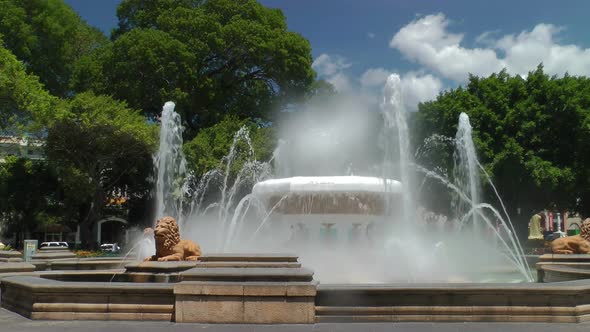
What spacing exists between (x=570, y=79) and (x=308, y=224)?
2420 cm

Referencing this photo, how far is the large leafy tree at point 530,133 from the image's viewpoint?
31.6 metres

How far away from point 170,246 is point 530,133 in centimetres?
2662

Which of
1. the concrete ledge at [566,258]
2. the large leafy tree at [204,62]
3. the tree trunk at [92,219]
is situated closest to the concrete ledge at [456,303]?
the concrete ledge at [566,258]

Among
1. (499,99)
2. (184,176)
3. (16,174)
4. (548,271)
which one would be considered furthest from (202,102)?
(548,271)

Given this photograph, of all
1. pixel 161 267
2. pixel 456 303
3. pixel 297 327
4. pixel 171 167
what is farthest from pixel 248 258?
pixel 171 167

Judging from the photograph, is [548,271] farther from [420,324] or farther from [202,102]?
[202,102]

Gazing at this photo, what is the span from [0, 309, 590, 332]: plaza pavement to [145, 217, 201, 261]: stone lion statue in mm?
3155

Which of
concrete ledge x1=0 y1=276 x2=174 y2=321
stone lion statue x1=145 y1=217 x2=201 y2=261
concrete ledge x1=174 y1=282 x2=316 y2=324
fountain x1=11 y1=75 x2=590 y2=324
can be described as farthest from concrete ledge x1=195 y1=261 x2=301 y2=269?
stone lion statue x1=145 y1=217 x2=201 y2=261

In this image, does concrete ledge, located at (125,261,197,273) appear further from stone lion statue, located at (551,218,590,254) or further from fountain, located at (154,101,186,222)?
fountain, located at (154,101,186,222)

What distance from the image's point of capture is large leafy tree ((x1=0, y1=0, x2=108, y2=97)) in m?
36.4

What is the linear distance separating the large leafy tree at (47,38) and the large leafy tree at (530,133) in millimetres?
24118

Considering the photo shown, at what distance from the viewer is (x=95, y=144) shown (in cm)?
3372

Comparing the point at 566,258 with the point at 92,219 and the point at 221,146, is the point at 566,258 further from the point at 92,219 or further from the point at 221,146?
the point at 92,219

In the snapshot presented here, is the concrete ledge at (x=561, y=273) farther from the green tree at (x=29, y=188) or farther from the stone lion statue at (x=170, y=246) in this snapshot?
the green tree at (x=29, y=188)
